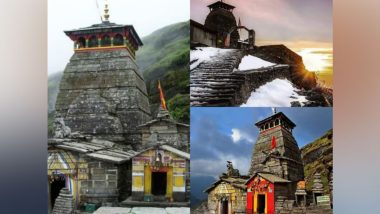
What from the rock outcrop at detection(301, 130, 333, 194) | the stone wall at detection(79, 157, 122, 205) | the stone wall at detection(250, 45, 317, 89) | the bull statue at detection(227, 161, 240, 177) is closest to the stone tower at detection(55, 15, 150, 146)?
the stone wall at detection(79, 157, 122, 205)

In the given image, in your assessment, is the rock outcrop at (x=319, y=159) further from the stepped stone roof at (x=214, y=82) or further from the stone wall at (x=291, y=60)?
the stepped stone roof at (x=214, y=82)

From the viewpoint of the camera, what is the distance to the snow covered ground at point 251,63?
10.1 ft

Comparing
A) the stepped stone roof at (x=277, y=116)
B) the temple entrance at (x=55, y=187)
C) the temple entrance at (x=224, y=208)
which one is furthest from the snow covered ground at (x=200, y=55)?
the temple entrance at (x=55, y=187)

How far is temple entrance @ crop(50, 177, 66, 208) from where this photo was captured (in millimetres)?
3152

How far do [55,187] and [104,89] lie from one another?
2.92 ft

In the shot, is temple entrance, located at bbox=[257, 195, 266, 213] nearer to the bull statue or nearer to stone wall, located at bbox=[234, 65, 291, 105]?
the bull statue

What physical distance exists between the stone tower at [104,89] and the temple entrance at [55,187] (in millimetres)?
431

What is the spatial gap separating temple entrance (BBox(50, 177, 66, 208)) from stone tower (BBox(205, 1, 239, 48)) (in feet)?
5.50

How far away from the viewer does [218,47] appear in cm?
306

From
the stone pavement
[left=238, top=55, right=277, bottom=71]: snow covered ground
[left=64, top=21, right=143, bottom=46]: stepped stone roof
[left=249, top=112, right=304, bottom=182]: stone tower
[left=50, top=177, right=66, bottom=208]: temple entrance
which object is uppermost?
[left=64, top=21, right=143, bottom=46]: stepped stone roof

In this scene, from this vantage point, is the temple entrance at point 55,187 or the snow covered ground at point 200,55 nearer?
the snow covered ground at point 200,55

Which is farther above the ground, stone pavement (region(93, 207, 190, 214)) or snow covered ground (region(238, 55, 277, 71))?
snow covered ground (region(238, 55, 277, 71))

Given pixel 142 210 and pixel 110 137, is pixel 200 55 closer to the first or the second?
pixel 110 137
